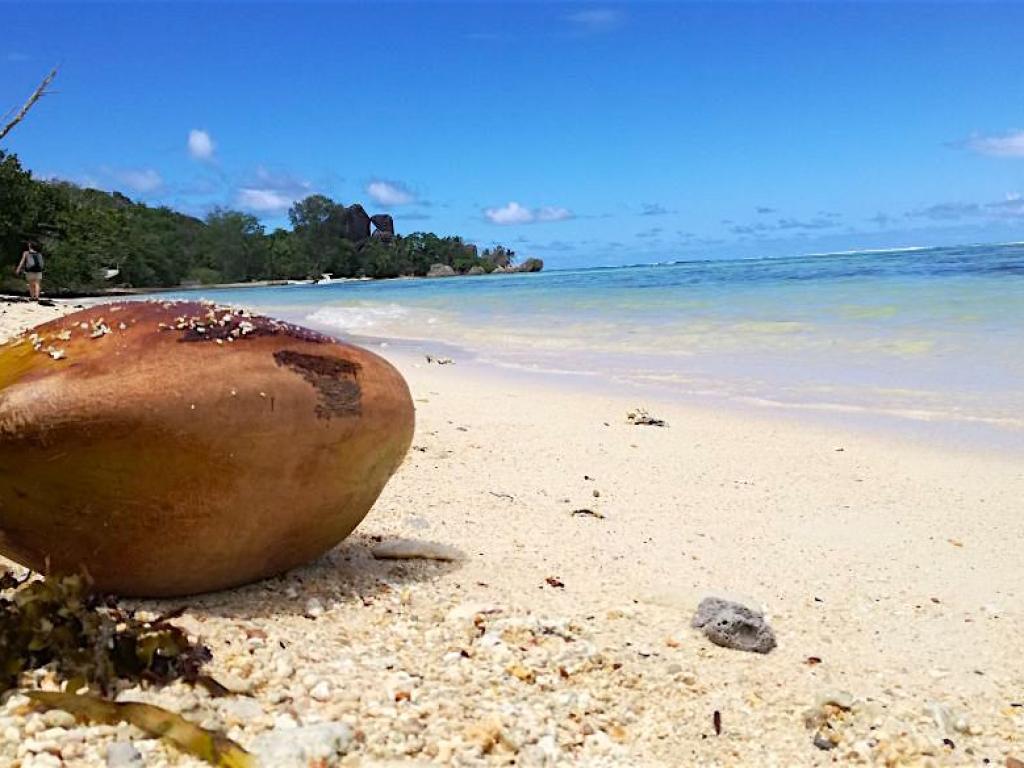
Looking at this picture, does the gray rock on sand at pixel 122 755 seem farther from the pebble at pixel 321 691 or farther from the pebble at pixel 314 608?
the pebble at pixel 314 608

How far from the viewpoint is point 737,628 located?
305 cm

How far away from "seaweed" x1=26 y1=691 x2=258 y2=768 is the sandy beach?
3cm

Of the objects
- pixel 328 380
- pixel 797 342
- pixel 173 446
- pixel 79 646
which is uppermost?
pixel 328 380

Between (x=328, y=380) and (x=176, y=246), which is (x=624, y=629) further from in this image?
(x=176, y=246)

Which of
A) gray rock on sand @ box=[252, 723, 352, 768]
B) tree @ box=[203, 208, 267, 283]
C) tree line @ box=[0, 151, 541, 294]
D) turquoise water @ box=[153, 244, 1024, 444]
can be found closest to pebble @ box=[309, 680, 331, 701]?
gray rock on sand @ box=[252, 723, 352, 768]

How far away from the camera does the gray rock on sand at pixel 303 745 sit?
6.61 ft

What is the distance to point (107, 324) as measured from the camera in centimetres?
290

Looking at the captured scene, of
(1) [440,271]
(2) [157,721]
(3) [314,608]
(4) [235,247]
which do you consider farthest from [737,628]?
(1) [440,271]

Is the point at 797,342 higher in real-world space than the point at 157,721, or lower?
lower

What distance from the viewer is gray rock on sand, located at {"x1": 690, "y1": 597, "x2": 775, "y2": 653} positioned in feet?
9.93

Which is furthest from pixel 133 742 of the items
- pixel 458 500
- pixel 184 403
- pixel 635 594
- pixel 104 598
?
pixel 458 500

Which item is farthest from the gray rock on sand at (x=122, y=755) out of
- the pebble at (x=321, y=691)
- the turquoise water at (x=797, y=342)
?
the turquoise water at (x=797, y=342)

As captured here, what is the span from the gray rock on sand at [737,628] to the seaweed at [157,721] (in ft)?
5.35

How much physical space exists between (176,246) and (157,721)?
72.5 metres
